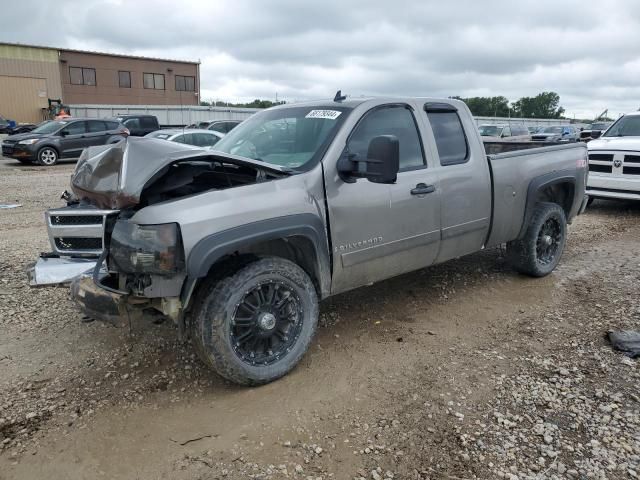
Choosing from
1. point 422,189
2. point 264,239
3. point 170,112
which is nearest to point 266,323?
point 264,239

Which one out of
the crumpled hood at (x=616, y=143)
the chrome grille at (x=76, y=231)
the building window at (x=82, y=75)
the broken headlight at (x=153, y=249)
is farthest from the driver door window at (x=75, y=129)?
the building window at (x=82, y=75)

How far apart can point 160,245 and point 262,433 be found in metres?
1.24

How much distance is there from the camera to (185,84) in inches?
2014

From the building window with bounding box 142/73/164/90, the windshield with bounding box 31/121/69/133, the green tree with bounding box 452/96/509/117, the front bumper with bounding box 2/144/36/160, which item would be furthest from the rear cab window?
the green tree with bounding box 452/96/509/117

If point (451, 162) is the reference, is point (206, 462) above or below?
below

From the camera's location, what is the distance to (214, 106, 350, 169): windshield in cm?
383

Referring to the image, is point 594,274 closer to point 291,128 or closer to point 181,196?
point 291,128

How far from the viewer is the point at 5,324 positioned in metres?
4.37

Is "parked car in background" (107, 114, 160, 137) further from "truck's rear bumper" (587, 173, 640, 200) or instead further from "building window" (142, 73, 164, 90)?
"building window" (142, 73, 164, 90)

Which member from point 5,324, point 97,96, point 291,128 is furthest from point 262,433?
point 97,96

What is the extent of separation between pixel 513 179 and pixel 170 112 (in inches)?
1405

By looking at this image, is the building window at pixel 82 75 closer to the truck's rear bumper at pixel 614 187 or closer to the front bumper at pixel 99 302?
the truck's rear bumper at pixel 614 187

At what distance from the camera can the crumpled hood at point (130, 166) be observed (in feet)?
10.2

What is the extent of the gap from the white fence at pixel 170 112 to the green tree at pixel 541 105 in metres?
45.7
